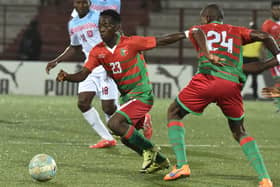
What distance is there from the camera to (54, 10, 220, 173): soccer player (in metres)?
7.85

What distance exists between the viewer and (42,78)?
75.2 ft

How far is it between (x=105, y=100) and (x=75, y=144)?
2.54ft

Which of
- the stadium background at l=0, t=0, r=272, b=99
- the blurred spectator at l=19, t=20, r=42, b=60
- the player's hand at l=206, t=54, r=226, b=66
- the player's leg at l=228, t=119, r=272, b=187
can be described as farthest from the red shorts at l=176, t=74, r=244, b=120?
the blurred spectator at l=19, t=20, r=42, b=60

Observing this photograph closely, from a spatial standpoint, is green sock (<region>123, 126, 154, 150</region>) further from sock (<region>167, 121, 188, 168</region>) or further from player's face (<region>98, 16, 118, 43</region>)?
player's face (<region>98, 16, 118, 43</region>)

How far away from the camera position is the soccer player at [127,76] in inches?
309

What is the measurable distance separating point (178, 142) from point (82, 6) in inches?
146

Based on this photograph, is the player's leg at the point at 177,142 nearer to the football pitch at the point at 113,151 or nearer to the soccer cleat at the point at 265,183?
the football pitch at the point at 113,151

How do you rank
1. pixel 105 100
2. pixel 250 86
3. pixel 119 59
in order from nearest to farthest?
1. pixel 119 59
2. pixel 105 100
3. pixel 250 86

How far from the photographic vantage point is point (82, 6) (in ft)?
34.8

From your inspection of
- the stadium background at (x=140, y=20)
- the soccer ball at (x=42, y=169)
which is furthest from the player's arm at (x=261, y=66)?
the stadium background at (x=140, y=20)

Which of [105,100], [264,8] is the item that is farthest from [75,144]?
[264,8]

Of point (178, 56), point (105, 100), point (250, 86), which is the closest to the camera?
point (105, 100)

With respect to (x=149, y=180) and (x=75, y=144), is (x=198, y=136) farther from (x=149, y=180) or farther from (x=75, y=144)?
(x=149, y=180)

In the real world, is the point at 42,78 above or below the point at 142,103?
below
